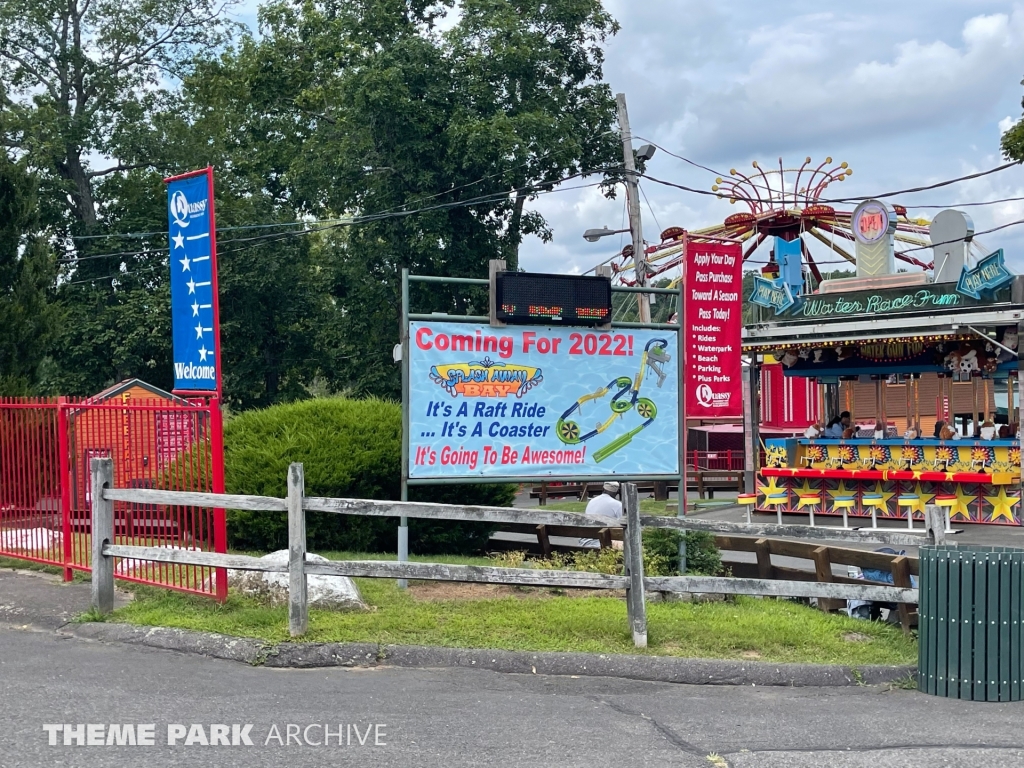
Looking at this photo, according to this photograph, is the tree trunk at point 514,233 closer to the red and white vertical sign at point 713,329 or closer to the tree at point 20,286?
the red and white vertical sign at point 713,329

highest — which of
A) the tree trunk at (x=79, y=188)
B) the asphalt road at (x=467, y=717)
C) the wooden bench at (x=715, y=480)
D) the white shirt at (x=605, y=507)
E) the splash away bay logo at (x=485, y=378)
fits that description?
the tree trunk at (x=79, y=188)

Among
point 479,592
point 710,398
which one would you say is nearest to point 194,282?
point 479,592

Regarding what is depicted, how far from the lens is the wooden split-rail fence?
7.82m

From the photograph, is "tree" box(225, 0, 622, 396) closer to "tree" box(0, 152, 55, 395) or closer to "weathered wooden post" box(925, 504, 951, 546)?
Result: "tree" box(0, 152, 55, 395)

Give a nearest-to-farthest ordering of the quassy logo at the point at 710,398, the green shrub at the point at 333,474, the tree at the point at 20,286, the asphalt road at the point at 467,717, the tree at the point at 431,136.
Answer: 1. the asphalt road at the point at 467,717
2. the green shrub at the point at 333,474
3. the tree at the point at 20,286
4. the quassy logo at the point at 710,398
5. the tree at the point at 431,136

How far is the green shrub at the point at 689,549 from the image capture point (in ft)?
34.5

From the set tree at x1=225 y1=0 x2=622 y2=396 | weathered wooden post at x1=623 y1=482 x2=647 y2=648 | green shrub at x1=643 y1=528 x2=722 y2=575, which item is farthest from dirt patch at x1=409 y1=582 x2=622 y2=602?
tree at x1=225 y1=0 x2=622 y2=396

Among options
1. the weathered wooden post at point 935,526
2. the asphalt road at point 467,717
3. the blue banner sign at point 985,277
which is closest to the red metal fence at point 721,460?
the blue banner sign at point 985,277

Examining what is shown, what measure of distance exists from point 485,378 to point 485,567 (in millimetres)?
2643

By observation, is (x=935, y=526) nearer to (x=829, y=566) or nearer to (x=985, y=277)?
(x=829, y=566)

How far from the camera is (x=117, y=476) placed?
10.6m

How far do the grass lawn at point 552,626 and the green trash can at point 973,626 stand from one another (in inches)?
23.5

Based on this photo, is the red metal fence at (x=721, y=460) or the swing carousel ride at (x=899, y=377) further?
the red metal fence at (x=721, y=460)

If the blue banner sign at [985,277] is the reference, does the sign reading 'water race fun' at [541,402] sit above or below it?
below
